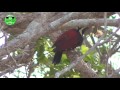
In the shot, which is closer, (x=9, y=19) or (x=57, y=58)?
(x=9, y=19)

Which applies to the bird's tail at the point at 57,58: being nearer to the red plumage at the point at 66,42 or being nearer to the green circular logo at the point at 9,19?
the red plumage at the point at 66,42

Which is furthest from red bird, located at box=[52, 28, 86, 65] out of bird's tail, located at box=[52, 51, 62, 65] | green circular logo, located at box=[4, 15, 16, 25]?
green circular logo, located at box=[4, 15, 16, 25]

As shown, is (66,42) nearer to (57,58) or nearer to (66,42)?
(66,42)

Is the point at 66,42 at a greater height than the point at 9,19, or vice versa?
the point at 9,19

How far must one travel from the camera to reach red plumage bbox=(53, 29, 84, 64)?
6.59ft

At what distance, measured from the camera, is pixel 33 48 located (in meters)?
2.02

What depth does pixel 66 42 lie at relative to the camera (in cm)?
210

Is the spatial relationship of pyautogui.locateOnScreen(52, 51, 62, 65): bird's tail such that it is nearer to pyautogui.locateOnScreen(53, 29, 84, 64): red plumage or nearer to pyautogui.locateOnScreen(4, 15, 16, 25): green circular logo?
pyautogui.locateOnScreen(53, 29, 84, 64): red plumage

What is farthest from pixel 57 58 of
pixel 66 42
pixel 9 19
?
pixel 9 19

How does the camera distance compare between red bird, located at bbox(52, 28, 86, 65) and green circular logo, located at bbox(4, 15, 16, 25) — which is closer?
green circular logo, located at bbox(4, 15, 16, 25)

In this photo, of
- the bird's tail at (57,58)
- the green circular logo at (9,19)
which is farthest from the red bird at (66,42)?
the green circular logo at (9,19)

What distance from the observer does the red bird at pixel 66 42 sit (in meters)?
2.01
